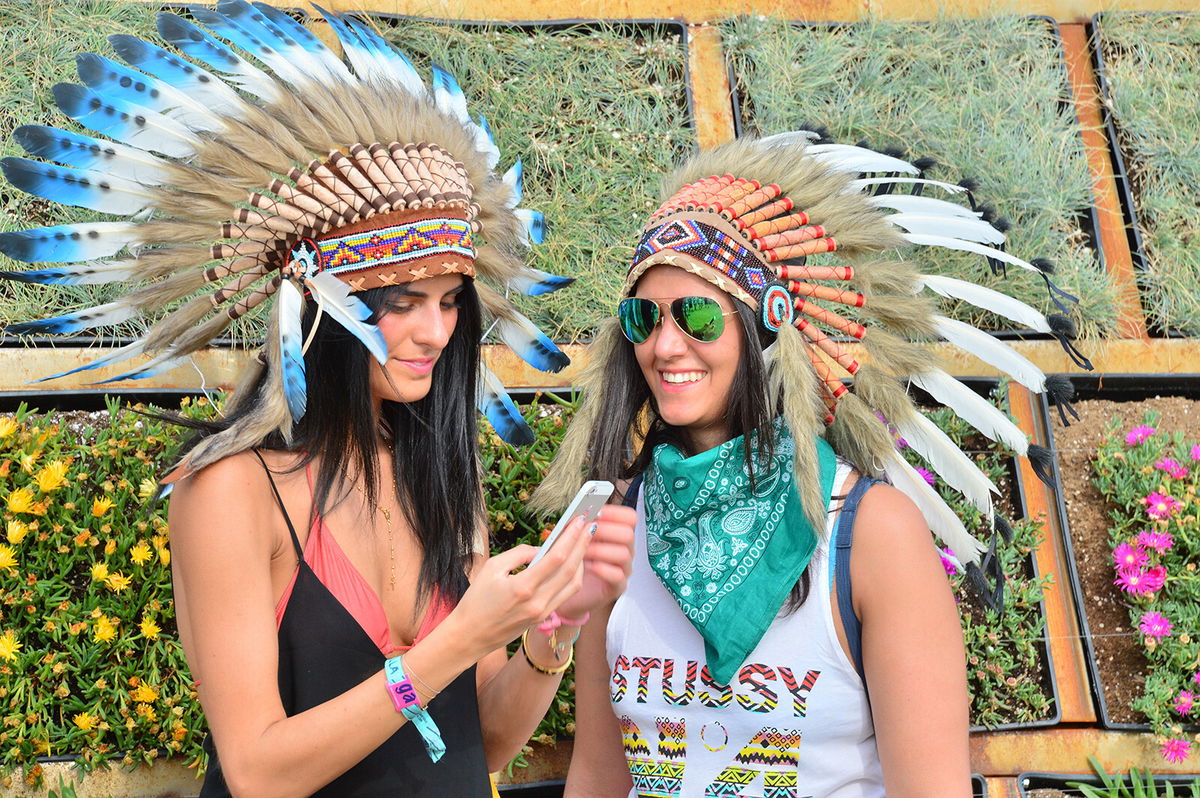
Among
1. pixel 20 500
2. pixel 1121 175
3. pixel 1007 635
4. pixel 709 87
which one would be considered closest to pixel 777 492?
pixel 1007 635

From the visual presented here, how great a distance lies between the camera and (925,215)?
265cm

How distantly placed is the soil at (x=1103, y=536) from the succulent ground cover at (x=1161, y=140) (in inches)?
19.5

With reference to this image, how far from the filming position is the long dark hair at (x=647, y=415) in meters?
2.28

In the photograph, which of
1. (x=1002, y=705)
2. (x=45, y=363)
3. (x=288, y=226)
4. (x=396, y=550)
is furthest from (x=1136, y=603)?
(x=45, y=363)

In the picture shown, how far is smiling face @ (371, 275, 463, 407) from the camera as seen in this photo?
2178mm

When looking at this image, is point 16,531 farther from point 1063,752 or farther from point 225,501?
point 1063,752

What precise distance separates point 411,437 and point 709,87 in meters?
3.13

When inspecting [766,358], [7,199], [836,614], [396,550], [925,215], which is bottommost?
[836,614]

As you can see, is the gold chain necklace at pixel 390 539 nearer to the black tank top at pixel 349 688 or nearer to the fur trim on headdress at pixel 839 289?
the black tank top at pixel 349 688

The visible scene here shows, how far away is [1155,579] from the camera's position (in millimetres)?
3639

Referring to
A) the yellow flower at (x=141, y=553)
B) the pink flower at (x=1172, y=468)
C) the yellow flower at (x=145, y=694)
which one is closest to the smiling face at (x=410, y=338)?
the yellow flower at (x=141, y=553)

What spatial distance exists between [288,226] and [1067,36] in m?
4.49

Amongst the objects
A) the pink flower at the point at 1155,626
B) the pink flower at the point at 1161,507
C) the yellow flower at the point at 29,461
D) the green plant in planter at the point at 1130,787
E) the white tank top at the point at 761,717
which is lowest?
the green plant in planter at the point at 1130,787

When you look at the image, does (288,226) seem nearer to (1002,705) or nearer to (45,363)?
(45,363)
